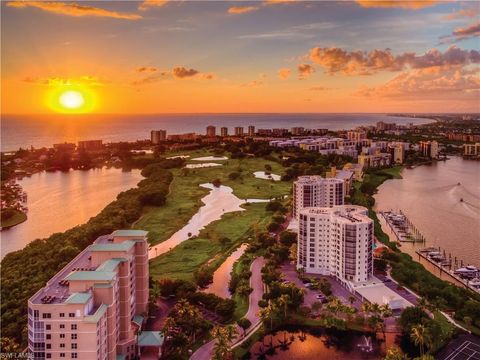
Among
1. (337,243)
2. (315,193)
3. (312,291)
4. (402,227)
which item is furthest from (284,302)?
(402,227)

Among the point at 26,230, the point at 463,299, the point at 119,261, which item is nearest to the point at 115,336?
the point at 119,261

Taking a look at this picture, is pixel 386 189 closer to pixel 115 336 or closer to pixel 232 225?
pixel 232 225

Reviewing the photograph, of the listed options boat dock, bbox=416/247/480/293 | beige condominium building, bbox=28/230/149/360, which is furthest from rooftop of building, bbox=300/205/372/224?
beige condominium building, bbox=28/230/149/360

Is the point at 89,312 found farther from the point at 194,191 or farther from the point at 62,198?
the point at 62,198

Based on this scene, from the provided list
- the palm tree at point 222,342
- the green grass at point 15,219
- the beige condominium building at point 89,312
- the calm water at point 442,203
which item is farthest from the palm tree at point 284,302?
the green grass at point 15,219

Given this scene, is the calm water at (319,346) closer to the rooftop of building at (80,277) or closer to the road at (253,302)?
the road at (253,302)
